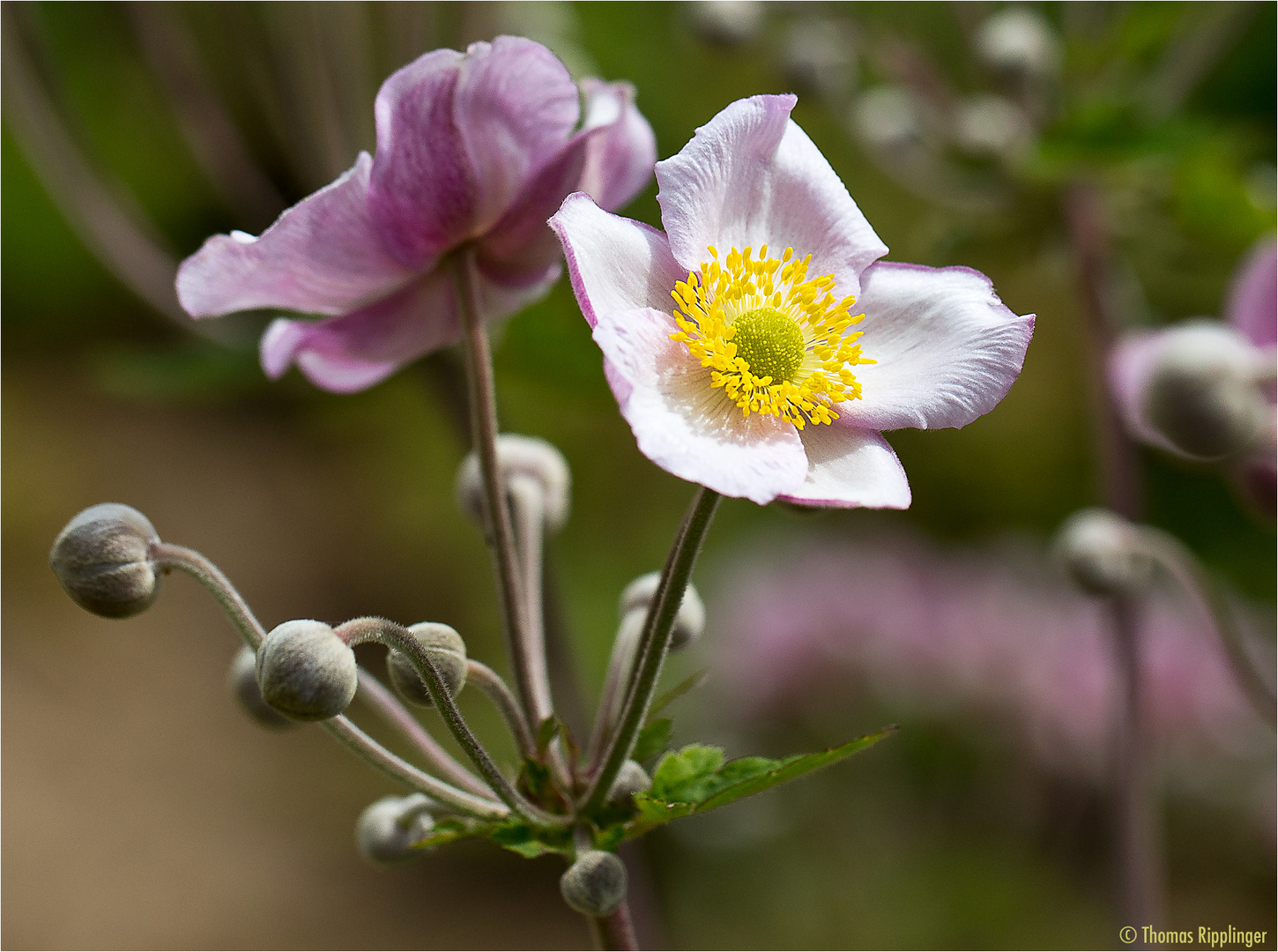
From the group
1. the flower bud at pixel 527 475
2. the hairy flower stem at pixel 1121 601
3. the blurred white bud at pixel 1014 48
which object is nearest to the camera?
the flower bud at pixel 527 475

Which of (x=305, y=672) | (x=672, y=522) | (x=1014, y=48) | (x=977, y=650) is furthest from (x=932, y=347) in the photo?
(x=672, y=522)

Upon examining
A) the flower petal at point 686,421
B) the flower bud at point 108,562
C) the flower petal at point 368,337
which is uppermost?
the flower petal at point 368,337

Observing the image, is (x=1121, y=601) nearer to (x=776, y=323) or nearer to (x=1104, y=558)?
(x=1104, y=558)

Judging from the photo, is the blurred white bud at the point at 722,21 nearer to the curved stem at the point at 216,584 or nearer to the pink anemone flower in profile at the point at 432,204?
the pink anemone flower in profile at the point at 432,204

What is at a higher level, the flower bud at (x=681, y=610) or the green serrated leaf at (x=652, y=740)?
the flower bud at (x=681, y=610)

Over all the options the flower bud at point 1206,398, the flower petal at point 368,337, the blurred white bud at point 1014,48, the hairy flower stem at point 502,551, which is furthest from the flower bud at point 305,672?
the blurred white bud at point 1014,48

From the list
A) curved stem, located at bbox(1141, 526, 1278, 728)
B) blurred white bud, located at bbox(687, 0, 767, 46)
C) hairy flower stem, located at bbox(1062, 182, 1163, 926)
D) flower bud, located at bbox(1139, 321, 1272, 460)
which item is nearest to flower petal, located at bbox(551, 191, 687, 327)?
flower bud, located at bbox(1139, 321, 1272, 460)
